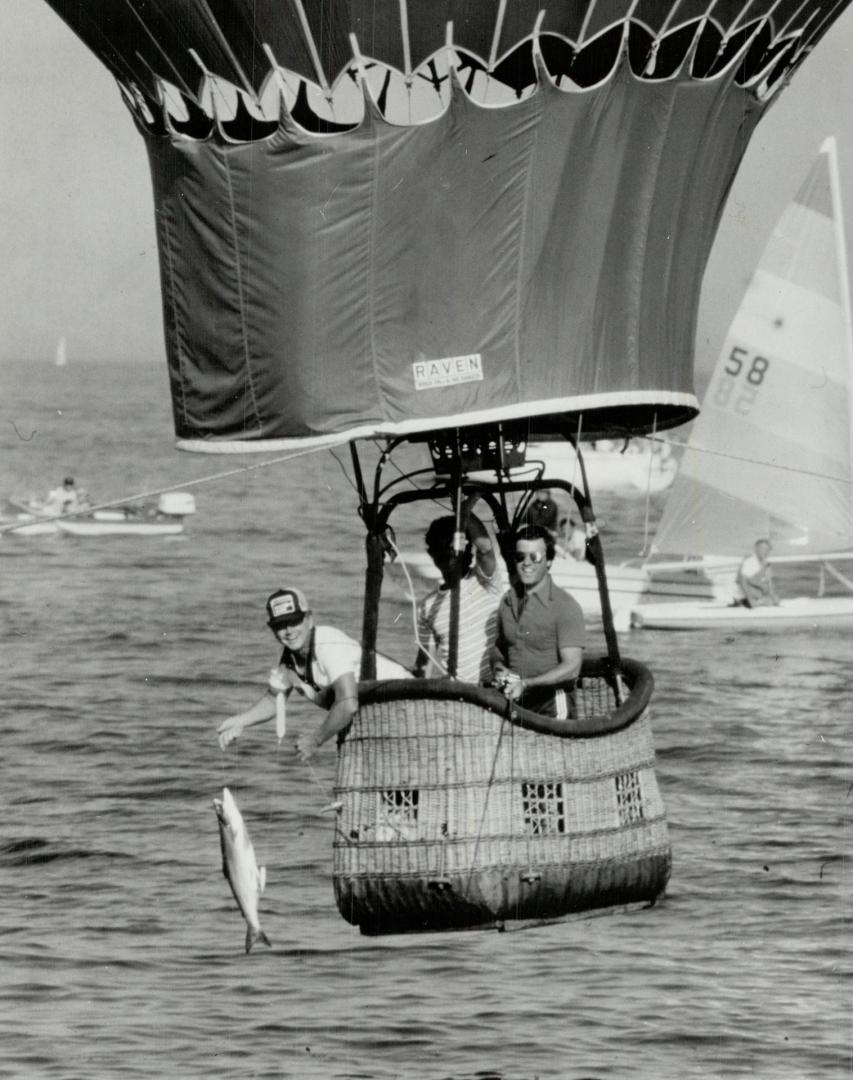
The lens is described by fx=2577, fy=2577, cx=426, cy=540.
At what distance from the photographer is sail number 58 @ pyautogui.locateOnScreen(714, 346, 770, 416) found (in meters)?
35.3

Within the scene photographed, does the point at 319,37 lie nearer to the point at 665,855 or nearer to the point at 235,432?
the point at 235,432

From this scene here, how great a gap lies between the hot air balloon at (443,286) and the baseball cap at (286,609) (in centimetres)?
42

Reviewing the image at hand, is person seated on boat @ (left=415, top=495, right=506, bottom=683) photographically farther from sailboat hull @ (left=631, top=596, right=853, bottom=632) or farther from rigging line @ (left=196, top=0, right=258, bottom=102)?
sailboat hull @ (left=631, top=596, right=853, bottom=632)

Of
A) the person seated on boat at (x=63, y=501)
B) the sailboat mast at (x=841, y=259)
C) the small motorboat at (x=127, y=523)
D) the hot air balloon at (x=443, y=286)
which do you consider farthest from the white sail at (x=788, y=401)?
the hot air balloon at (x=443, y=286)

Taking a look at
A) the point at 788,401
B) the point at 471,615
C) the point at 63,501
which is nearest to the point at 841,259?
the point at 788,401

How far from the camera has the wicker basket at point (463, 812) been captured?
39.8 ft

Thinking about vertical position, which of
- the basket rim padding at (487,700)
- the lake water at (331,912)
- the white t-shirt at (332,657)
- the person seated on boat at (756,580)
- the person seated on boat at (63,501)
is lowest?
the lake water at (331,912)

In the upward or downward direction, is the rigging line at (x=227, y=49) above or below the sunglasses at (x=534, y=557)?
above

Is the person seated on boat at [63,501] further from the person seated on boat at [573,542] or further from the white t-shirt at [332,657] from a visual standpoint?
the white t-shirt at [332,657]

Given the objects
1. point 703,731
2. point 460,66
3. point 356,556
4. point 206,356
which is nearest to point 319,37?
point 460,66

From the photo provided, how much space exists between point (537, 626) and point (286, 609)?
4.74ft

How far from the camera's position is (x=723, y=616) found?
33625mm

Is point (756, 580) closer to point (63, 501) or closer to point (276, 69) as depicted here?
point (63, 501)

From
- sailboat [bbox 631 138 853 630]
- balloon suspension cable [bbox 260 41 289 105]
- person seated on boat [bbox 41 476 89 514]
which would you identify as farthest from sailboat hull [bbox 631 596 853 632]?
balloon suspension cable [bbox 260 41 289 105]
